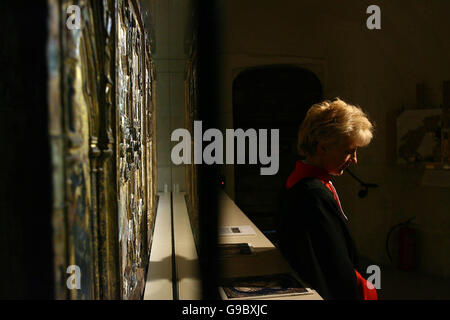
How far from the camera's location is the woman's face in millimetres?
2160

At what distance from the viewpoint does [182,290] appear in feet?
6.68

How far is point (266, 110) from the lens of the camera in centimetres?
660

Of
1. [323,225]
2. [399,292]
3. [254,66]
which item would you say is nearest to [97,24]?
[323,225]

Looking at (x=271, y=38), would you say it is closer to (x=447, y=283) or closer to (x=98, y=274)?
(x=447, y=283)

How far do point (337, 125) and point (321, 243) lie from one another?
0.69 meters

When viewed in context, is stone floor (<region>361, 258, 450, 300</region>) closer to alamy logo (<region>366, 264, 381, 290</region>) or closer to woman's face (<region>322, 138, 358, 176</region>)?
alamy logo (<region>366, 264, 381, 290</region>)

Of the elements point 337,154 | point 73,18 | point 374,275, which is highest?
point 73,18

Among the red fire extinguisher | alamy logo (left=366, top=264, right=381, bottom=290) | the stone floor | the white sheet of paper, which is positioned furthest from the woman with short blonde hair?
the red fire extinguisher

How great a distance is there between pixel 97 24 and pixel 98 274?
2.35 feet

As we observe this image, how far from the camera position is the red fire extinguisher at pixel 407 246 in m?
5.38

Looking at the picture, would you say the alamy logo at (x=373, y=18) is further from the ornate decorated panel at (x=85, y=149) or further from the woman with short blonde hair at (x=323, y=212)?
the ornate decorated panel at (x=85, y=149)

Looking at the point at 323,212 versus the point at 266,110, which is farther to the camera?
the point at 266,110

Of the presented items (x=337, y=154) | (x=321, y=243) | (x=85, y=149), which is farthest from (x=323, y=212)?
(x=85, y=149)

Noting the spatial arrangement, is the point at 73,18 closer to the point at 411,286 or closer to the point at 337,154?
the point at 337,154
